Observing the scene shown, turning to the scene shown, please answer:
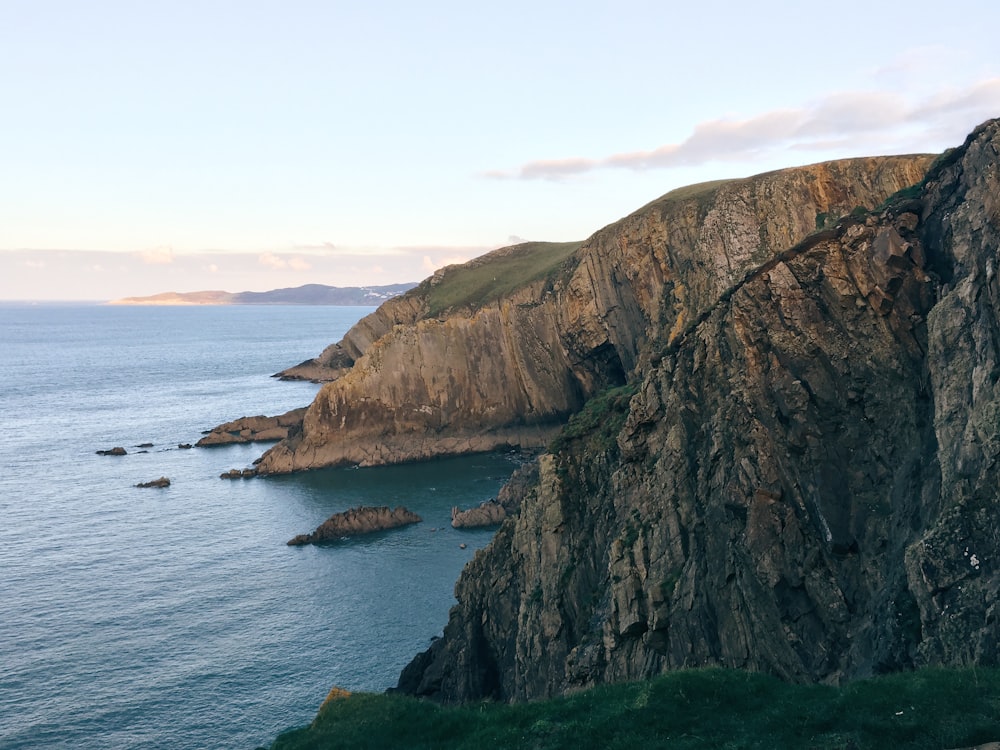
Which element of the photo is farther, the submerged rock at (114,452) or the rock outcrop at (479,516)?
the submerged rock at (114,452)

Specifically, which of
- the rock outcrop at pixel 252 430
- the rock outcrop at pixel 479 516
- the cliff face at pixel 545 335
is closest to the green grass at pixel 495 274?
the cliff face at pixel 545 335

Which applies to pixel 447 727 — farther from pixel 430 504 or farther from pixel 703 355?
pixel 430 504

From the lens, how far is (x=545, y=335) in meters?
116

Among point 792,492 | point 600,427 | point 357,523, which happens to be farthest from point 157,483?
point 792,492

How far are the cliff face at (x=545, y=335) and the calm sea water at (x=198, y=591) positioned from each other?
24.6ft

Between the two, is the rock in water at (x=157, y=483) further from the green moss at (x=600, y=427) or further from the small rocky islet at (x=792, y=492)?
the green moss at (x=600, y=427)

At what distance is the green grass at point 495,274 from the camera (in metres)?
127

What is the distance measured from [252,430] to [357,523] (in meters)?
52.6

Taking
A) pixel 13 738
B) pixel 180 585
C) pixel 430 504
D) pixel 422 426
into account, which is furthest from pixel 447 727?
pixel 422 426

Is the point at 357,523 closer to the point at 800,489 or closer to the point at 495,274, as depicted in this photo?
the point at 800,489

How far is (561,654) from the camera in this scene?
39.4 metres

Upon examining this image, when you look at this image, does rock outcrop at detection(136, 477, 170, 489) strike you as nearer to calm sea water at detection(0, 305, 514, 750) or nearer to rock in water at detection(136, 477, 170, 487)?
rock in water at detection(136, 477, 170, 487)

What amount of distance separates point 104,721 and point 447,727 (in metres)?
30.6

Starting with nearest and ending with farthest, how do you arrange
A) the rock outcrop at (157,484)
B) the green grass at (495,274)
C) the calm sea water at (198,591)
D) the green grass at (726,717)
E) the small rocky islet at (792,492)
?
the green grass at (726,717)
the small rocky islet at (792,492)
the calm sea water at (198,591)
the rock outcrop at (157,484)
the green grass at (495,274)
